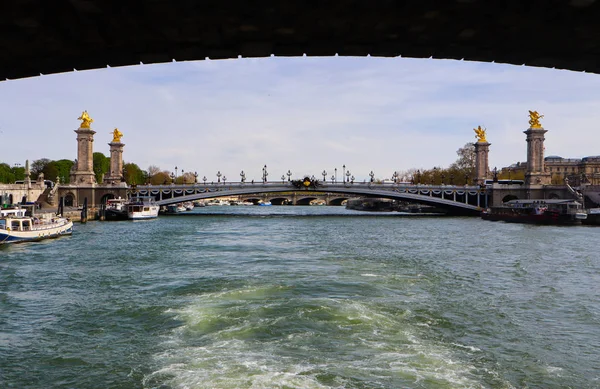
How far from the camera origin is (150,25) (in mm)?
5438

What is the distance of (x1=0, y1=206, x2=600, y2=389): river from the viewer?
10.1m

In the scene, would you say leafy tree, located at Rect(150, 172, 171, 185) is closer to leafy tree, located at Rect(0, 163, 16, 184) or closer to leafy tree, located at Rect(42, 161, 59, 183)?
leafy tree, located at Rect(42, 161, 59, 183)

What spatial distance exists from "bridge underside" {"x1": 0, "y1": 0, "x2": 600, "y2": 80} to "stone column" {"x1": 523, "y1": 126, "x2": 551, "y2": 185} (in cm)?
7450

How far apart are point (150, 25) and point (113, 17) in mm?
360

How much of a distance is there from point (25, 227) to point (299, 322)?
2728cm

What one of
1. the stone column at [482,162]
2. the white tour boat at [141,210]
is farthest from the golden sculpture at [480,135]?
the white tour boat at [141,210]

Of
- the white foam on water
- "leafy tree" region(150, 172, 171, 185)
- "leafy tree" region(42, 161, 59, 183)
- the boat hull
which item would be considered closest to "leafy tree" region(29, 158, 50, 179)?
"leafy tree" region(42, 161, 59, 183)

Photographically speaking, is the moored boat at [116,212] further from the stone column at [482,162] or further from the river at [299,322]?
the stone column at [482,162]

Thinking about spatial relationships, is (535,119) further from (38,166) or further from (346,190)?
(38,166)

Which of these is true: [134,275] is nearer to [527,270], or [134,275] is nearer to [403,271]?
[403,271]

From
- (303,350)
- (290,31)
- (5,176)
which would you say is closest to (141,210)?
(5,176)

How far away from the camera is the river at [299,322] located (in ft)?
33.2

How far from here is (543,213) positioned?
5425 cm

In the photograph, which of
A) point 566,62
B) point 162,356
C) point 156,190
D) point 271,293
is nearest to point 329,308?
point 271,293
